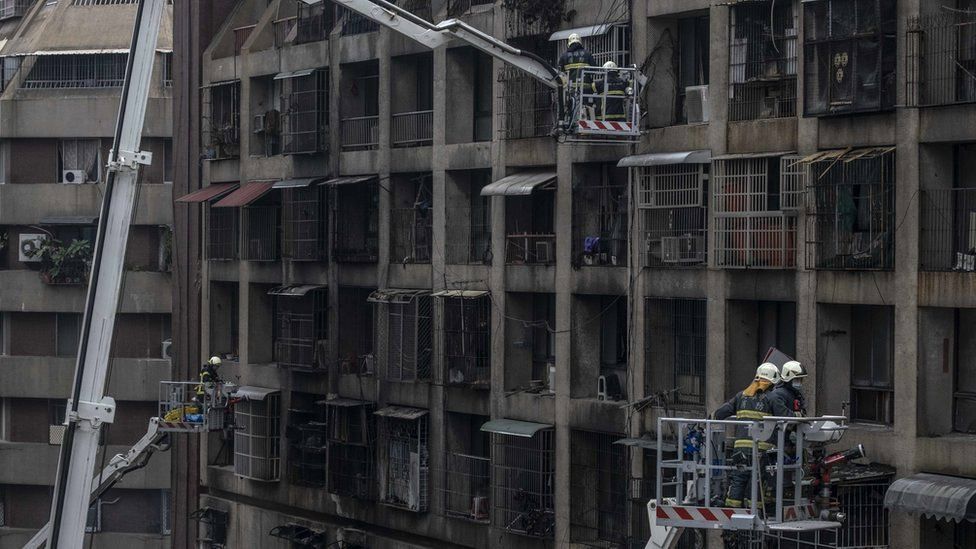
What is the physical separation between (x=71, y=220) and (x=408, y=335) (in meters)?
19.8

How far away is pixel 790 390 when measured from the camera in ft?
71.4

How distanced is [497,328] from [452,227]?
2994mm

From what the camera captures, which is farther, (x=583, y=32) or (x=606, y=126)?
(x=583, y=32)

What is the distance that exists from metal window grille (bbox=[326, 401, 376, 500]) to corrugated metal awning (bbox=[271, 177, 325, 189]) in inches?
215

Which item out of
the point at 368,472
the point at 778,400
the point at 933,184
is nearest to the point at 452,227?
the point at 368,472

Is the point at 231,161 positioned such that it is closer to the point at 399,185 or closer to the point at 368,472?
the point at 399,185

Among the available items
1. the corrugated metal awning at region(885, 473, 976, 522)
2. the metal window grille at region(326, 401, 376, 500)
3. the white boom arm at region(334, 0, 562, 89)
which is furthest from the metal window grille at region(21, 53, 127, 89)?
the corrugated metal awning at region(885, 473, 976, 522)

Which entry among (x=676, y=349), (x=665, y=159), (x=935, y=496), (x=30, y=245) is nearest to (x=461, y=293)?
(x=676, y=349)

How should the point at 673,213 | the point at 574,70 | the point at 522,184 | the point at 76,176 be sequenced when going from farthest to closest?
the point at 76,176, the point at 522,184, the point at 673,213, the point at 574,70

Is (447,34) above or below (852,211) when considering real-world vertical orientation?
above

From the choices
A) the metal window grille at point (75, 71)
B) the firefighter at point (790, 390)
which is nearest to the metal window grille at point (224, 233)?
the metal window grille at point (75, 71)

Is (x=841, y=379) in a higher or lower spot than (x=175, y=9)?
lower

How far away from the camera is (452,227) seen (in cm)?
3659

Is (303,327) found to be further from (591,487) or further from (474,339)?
(591,487)
